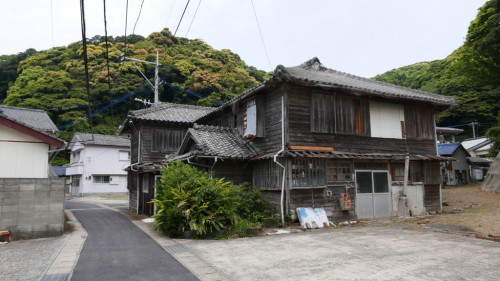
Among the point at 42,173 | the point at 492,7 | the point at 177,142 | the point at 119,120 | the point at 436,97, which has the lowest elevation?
the point at 42,173

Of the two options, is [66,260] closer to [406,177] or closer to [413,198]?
[406,177]

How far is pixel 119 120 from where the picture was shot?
44.6m

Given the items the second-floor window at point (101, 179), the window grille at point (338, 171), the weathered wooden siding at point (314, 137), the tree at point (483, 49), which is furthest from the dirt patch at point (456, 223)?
the second-floor window at point (101, 179)

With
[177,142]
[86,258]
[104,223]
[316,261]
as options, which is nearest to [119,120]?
[177,142]

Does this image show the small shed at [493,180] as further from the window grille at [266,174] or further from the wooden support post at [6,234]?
the wooden support post at [6,234]

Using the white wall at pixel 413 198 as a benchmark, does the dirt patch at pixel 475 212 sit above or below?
below

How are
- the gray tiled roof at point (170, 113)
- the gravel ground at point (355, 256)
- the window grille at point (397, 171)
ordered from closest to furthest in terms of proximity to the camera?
the gravel ground at point (355, 256), the window grille at point (397, 171), the gray tiled roof at point (170, 113)

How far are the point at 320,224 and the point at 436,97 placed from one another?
9.42 m

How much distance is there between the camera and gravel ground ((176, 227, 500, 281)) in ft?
18.9

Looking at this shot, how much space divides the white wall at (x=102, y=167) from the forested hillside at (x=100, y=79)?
5463mm

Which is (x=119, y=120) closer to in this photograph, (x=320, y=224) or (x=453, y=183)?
(x=320, y=224)

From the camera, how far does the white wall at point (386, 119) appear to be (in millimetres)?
14023

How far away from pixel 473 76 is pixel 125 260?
3086 cm

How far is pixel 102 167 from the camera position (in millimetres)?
35188
